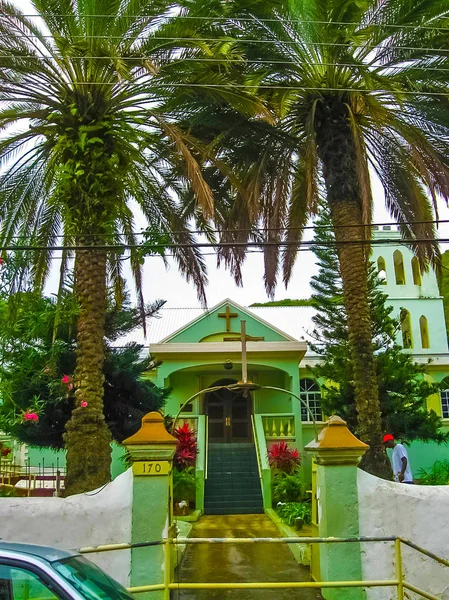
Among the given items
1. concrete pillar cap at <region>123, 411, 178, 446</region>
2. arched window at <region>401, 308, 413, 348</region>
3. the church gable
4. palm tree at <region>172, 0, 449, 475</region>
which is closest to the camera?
concrete pillar cap at <region>123, 411, 178, 446</region>

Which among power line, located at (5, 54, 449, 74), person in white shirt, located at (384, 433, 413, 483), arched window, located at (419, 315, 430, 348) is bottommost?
person in white shirt, located at (384, 433, 413, 483)

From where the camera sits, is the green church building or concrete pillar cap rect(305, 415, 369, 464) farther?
the green church building

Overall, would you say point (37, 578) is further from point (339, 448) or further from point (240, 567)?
point (240, 567)

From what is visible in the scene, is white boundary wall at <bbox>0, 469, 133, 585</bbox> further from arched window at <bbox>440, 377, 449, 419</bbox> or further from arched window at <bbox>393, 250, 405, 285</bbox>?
arched window at <bbox>393, 250, 405, 285</bbox>

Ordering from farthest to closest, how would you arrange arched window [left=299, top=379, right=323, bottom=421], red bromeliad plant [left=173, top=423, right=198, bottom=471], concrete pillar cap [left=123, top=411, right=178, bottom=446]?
arched window [left=299, top=379, right=323, bottom=421], red bromeliad plant [left=173, top=423, right=198, bottom=471], concrete pillar cap [left=123, top=411, right=178, bottom=446]

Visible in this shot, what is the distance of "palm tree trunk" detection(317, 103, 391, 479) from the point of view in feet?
39.5

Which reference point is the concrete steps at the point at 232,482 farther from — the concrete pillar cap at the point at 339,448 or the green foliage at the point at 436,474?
the concrete pillar cap at the point at 339,448

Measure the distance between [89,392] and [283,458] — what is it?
8739 mm

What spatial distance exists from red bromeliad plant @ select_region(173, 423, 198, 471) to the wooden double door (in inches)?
142

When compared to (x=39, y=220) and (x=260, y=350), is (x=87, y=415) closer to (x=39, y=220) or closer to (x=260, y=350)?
A: (x=39, y=220)

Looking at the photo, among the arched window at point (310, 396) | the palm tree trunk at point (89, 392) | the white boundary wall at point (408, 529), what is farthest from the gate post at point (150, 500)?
the arched window at point (310, 396)

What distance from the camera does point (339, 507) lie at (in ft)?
24.4

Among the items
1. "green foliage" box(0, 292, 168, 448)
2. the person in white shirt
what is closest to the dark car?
"green foliage" box(0, 292, 168, 448)

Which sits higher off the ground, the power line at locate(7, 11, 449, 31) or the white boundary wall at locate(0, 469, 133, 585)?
the power line at locate(7, 11, 449, 31)
